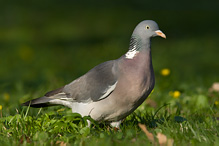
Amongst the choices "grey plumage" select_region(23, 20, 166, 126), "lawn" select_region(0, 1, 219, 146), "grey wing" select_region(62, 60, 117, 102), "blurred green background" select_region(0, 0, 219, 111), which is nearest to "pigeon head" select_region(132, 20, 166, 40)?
"grey plumage" select_region(23, 20, 166, 126)

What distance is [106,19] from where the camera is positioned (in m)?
15.8

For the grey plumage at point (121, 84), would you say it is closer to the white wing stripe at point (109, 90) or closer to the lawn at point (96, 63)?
the white wing stripe at point (109, 90)

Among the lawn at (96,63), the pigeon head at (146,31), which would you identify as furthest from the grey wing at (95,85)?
the pigeon head at (146,31)

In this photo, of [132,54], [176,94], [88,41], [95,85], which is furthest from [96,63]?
[132,54]

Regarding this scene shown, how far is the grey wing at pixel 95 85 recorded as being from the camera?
4359 mm

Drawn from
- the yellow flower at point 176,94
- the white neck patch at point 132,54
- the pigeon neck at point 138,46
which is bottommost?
the yellow flower at point 176,94

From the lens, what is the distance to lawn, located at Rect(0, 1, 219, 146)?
158 inches

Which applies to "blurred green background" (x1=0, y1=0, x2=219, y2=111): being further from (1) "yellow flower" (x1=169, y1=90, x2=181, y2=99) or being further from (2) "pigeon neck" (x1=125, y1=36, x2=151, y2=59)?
(2) "pigeon neck" (x1=125, y1=36, x2=151, y2=59)

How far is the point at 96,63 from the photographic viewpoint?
9758 mm

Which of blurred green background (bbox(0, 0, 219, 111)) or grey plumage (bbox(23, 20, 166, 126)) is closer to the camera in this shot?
grey plumage (bbox(23, 20, 166, 126))

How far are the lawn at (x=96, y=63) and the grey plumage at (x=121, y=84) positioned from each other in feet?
0.66

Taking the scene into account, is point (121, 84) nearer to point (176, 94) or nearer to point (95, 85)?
point (95, 85)

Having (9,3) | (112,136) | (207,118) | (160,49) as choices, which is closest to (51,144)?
(112,136)

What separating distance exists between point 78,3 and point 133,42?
14088 millimetres
